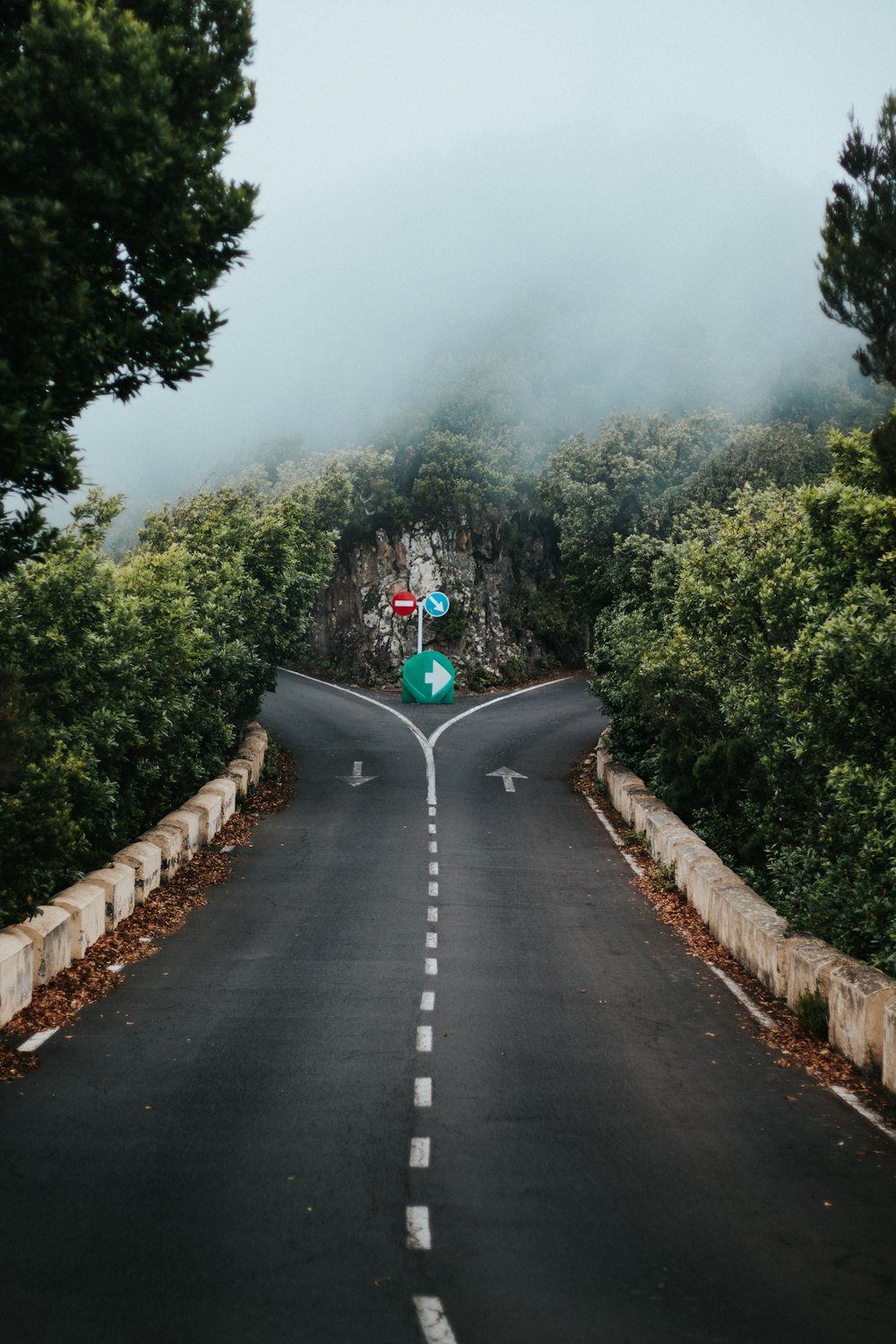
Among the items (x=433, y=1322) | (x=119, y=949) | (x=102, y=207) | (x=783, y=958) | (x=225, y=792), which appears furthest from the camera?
(x=225, y=792)

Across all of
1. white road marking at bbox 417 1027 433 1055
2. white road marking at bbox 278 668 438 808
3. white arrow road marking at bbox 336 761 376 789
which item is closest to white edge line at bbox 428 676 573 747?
white road marking at bbox 278 668 438 808

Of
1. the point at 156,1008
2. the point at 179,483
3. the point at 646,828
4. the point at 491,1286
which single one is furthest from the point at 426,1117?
the point at 179,483

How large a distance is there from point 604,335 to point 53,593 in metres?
91.9

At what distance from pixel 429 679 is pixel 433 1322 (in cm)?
4053

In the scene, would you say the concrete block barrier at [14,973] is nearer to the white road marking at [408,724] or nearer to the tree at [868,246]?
the tree at [868,246]

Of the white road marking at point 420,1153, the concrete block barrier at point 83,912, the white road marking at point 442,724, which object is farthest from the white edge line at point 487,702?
the white road marking at point 420,1153

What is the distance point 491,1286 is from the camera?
697cm

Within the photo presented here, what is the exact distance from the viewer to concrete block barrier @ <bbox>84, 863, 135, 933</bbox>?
16266 mm

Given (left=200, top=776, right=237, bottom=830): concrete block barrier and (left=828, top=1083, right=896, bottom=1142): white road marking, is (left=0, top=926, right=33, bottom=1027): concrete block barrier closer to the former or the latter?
(left=828, top=1083, right=896, bottom=1142): white road marking

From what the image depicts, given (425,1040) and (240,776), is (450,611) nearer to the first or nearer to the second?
(240,776)

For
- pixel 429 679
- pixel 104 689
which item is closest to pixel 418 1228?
pixel 104 689

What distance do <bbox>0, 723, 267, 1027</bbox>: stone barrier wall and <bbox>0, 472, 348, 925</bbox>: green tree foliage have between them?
0.43 metres

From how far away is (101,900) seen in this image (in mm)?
15680

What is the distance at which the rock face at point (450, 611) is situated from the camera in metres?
56.9
